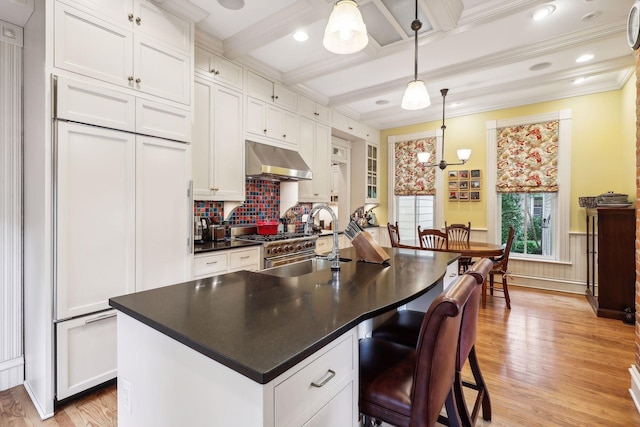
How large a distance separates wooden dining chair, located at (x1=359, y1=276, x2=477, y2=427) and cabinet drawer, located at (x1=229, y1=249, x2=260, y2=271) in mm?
2007

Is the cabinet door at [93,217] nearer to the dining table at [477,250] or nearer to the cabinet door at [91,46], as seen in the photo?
the cabinet door at [91,46]

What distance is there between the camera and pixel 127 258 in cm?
219

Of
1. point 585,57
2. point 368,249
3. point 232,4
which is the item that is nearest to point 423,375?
point 368,249

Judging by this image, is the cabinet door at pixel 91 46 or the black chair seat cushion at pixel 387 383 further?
the cabinet door at pixel 91 46

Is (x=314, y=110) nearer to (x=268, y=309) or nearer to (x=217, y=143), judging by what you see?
(x=217, y=143)

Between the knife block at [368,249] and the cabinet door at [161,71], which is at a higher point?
the cabinet door at [161,71]

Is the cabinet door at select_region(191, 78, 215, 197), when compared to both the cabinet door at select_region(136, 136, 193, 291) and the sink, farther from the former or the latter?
the sink

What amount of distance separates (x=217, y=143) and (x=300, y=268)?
1.88m

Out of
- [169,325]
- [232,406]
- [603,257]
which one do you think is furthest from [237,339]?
[603,257]

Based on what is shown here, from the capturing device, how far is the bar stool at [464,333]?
1.41 meters

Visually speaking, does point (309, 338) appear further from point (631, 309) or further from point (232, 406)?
point (631, 309)

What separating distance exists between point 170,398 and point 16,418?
171cm

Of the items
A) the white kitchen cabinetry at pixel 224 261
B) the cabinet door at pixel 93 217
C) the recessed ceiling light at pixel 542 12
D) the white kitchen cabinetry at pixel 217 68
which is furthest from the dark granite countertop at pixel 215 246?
the recessed ceiling light at pixel 542 12

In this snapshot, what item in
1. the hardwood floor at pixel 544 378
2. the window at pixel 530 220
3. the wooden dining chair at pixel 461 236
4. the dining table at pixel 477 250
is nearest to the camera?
the hardwood floor at pixel 544 378
